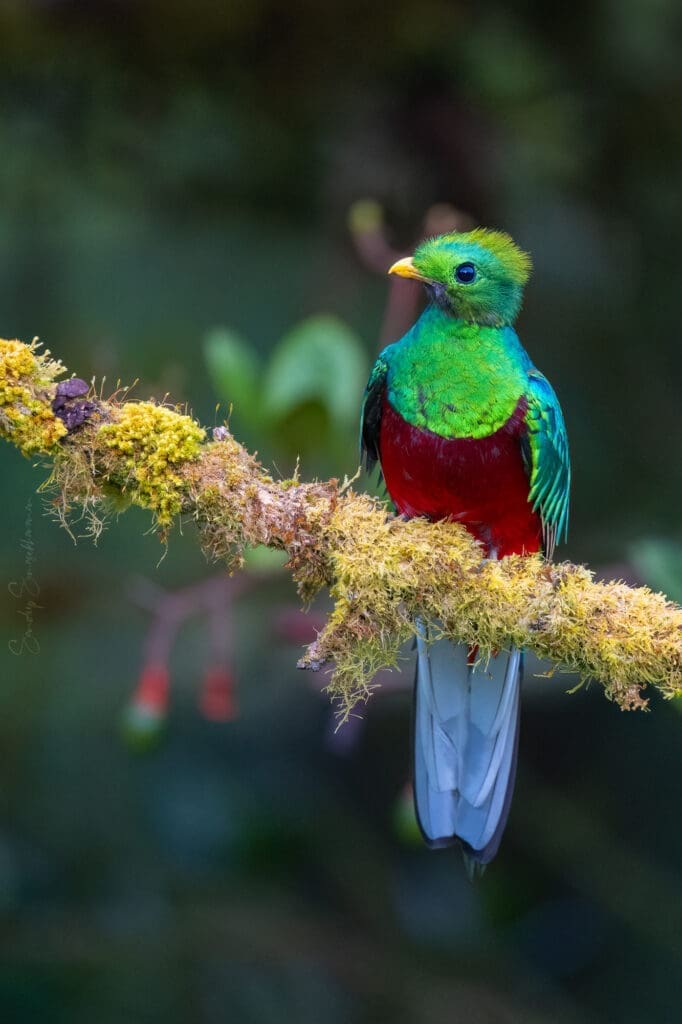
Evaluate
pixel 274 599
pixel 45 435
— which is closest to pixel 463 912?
pixel 274 599

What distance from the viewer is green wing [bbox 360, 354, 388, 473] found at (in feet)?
10.3

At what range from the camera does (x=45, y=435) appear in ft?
7.54

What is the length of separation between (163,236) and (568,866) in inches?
97.4

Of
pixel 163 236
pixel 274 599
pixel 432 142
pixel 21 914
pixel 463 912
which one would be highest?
pixel 432 142

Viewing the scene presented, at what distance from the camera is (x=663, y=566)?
9.78 ft

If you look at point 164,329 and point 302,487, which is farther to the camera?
point 164,329

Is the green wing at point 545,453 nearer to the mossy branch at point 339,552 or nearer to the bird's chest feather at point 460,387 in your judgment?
the bird's chest feather at point 460,387

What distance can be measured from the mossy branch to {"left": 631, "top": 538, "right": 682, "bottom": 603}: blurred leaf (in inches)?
21.6

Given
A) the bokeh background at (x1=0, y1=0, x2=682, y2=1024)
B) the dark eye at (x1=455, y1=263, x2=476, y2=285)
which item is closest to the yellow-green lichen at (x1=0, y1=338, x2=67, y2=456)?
the dark eye at (x1=455, y1=263, x2=476, y2=285)

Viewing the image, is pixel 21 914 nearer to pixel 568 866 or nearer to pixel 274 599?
pixel 274 599

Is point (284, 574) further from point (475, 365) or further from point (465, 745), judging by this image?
point (475, 365)

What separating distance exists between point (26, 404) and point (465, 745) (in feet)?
4.62

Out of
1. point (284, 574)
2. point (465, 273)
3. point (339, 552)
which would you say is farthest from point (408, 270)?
point (284, 574)

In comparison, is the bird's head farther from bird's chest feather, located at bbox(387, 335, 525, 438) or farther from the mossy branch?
the mossy branch
